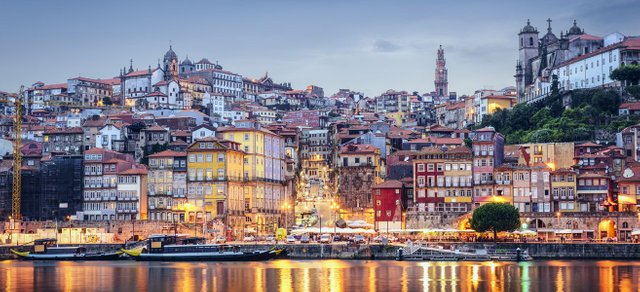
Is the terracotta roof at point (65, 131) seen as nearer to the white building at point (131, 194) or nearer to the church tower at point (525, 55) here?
the white building at point (131, 194)

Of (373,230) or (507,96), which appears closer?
(373,230)

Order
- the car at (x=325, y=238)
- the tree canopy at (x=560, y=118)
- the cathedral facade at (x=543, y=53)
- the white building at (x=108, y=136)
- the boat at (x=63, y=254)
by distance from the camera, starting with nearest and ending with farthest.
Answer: the boat at (x=63, y=254), the car at (x=325, y=238), the tree canopy at (x=560, y=118), the white building at (x=108, y=136), the cathedral facade at (x=543, y=53)

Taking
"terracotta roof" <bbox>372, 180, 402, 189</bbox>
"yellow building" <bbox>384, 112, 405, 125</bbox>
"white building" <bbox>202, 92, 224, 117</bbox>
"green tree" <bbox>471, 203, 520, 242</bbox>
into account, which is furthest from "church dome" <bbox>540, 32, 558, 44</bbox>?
"green tree" <bbox>471, 203, 520, 242</bbox>

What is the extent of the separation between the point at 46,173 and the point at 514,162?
44.9 m

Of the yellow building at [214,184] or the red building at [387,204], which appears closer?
the red building at [387,204]

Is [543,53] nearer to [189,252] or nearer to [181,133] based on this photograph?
[181,133]

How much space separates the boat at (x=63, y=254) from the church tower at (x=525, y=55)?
229 ft

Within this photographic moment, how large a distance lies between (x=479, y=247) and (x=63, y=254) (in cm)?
3385

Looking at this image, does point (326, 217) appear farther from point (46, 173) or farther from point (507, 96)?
point (507, 96)

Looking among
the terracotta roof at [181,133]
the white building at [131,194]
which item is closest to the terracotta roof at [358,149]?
the white building at [131,194]

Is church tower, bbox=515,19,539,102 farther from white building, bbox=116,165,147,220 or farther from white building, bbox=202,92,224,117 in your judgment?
white building, bbox=116,165,147,220

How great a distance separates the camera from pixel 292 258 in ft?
297

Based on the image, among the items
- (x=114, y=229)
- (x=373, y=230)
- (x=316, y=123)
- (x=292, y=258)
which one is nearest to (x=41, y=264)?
(x=114, y=229)

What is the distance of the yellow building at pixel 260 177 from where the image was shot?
10656cm
